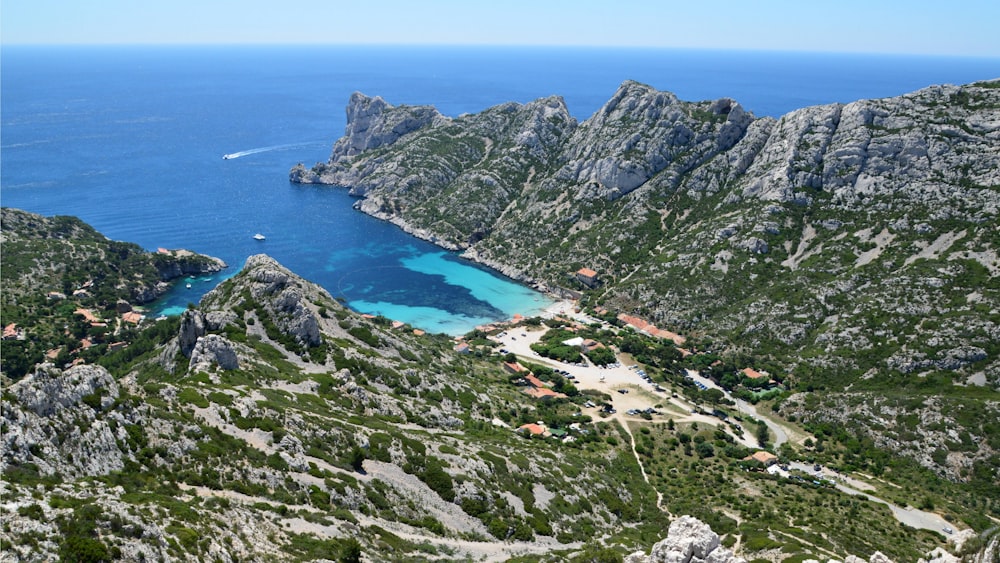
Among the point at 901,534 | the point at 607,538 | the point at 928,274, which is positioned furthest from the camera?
the point at 928,274

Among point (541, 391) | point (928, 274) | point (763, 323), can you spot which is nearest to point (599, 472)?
point (541, 391)

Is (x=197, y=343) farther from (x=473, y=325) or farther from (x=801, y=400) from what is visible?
(x=801, y=400)

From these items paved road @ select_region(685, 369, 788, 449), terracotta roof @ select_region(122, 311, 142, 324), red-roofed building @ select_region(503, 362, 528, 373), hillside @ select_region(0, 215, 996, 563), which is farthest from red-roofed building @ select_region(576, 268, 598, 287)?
terracotta roof @ select_region(122, 311, 142, 324)

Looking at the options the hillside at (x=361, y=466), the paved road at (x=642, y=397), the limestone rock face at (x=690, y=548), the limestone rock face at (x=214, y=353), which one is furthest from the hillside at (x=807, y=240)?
the limestone rock face at (x=214, y=353)

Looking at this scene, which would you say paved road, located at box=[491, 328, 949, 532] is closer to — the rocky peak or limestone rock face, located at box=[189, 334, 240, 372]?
limestone rock face, located at box=[189, 334, 240, 372]

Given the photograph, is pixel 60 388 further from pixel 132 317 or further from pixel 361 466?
pixel 132 317
